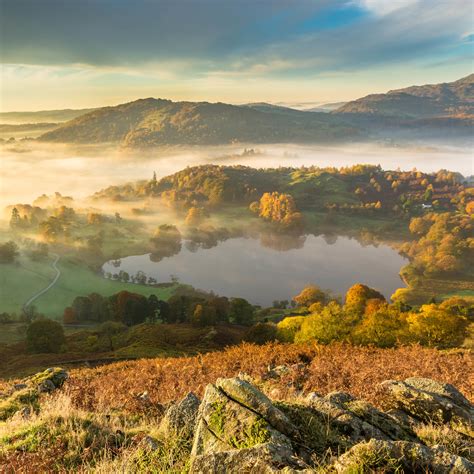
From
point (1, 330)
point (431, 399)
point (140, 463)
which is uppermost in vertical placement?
point (140, 463)

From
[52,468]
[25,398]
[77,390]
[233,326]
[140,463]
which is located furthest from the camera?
[233,326]

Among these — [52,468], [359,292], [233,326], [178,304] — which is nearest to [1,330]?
[178,304]

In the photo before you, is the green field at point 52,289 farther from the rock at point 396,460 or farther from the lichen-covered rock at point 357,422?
the rock at point 396,460

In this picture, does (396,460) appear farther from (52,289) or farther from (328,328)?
(52,289)

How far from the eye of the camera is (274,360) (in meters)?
23.2

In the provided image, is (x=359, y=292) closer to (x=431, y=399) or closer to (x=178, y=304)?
(x=178, y=304)

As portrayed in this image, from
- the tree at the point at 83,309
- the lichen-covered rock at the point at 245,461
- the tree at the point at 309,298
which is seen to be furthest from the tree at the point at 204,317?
the lichen-covered rock at the point at 245,461

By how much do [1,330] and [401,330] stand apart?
127m

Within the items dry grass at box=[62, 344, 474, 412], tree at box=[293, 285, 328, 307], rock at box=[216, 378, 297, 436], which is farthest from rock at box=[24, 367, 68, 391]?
tree at box=[293, 285, 328, 307]

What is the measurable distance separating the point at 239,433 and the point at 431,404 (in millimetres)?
6235

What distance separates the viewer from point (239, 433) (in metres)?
5.67

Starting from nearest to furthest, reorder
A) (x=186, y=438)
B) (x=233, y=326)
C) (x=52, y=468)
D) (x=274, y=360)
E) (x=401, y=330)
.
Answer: (x=52, y=468) → (x=186, y=438) → (x=274, y=360) → (x=401, y=330) → (x=233, y=326)

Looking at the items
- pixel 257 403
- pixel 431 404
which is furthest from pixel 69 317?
pixel 257 403

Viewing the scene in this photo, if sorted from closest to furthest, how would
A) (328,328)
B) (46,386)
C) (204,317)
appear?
(46,386)
(328,328)
(204,317)
